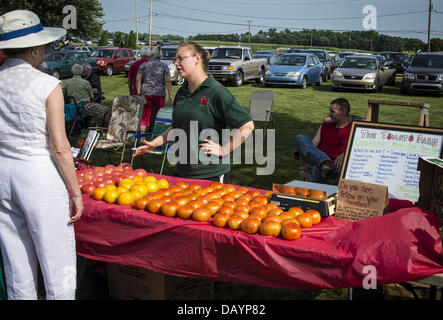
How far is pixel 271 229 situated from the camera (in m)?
2.42

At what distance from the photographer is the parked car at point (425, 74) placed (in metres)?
17.8

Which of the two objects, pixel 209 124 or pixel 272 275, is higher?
pixel 209 124

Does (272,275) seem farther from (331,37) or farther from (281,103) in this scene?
(331,37)

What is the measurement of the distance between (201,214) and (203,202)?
0.19m

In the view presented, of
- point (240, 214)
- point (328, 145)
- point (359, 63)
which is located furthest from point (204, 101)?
point (359, 63)

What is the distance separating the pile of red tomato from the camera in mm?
2484

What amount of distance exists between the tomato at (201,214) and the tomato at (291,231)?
19.9 inches

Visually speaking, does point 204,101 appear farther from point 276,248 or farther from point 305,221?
point 276,248

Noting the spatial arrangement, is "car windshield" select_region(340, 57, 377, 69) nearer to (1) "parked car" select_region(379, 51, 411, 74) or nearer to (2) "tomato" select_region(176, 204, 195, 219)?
(1) "parked car" select_region(379, 51, 411, 74)

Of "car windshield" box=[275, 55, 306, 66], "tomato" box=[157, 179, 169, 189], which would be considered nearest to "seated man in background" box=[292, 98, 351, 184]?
"tomato" box=[157, 179, 169, 189]

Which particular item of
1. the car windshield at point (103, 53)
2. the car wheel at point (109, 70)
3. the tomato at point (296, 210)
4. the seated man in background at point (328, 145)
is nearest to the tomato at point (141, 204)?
the tomato at point (296, 210)

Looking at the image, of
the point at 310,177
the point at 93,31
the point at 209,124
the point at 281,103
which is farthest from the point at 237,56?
the point at 93,31

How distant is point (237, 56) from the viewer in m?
21.0

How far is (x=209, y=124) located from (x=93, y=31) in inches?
1833
